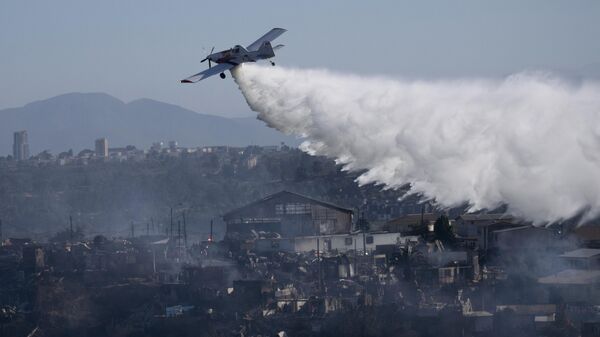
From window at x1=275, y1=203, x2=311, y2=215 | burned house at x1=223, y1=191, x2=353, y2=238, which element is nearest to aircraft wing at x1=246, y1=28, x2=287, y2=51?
burned house at x1=223, y1=191, x2=353, y2=238

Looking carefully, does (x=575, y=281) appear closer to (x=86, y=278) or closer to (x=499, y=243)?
(x=499, y=243)

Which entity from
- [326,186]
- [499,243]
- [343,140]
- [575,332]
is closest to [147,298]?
[343,140]

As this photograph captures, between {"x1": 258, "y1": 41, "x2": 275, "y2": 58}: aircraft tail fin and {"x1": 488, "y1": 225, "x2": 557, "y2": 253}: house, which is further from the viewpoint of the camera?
{"x1": 488, "y1": 225, "x2": 557, "y2": 253}: house

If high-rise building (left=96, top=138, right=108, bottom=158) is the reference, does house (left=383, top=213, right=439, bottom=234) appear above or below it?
below

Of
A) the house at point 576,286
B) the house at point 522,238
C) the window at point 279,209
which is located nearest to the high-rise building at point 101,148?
the window at point 279,209

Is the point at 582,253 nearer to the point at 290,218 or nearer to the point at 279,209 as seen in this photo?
the point at 290,218

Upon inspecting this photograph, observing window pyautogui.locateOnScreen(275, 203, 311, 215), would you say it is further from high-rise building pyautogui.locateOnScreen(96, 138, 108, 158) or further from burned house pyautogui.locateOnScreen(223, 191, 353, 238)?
high-rise building pyautogui.locateOnScreen(96, 138, 108, 158)

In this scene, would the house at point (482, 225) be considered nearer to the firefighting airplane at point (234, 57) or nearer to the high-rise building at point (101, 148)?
the firefighting airplane at point (234, 57)
